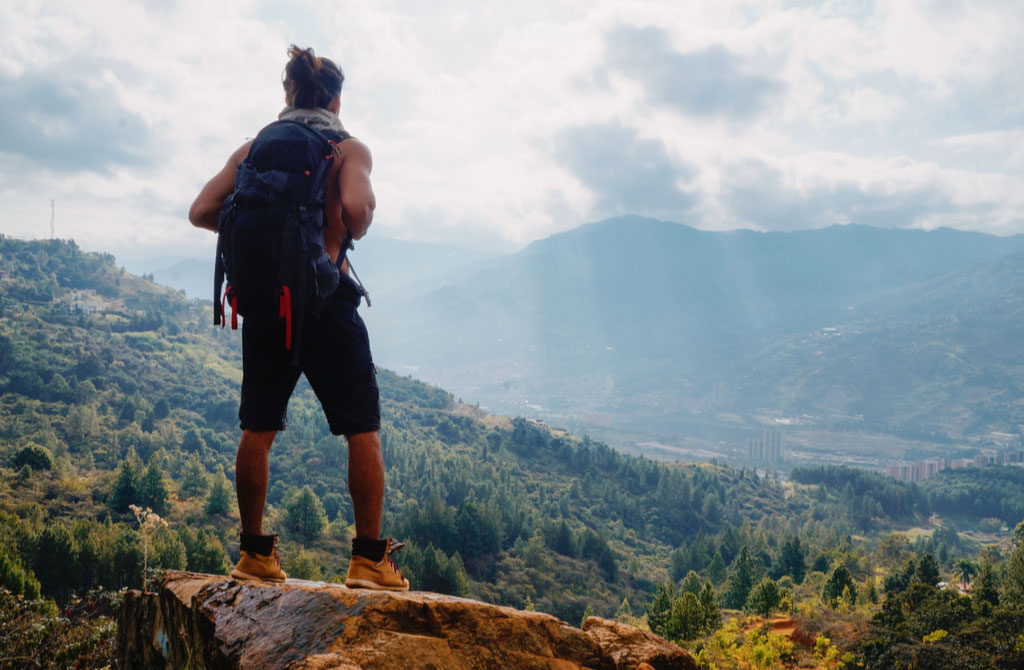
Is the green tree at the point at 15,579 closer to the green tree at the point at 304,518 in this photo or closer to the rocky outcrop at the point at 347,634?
the rocky outcrop at the point at 347,634

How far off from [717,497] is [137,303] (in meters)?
114

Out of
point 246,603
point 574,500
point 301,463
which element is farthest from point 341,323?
point 574,500

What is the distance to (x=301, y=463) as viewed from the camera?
8006 cm

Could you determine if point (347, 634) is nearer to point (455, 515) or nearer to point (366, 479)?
point (366, 479)

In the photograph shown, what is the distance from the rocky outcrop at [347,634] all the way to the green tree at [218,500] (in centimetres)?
5504

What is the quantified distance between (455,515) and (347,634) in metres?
58.2

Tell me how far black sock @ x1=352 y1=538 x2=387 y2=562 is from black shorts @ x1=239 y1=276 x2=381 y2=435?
526mm

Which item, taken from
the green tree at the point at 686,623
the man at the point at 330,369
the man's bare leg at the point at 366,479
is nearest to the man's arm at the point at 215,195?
the man at the point at 330,369

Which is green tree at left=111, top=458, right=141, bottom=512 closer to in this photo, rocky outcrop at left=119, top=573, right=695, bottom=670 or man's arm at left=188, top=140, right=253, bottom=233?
rocky outcrop at left=119, top=573, right=695, bottom=670

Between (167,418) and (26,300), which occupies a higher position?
(26,300)

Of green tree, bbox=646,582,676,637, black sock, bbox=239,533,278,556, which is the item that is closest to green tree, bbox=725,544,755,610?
green tree, bbox=646,582,676,637

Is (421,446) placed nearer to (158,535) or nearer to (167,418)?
(167,418)

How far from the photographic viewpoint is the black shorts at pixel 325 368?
10.0 ft

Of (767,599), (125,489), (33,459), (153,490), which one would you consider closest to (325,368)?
(767,599)
